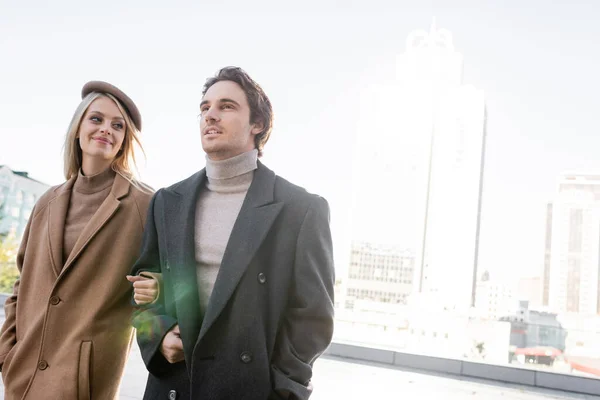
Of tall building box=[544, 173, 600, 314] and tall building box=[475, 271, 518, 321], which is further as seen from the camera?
tall building box=[475, 271, 518, 321]

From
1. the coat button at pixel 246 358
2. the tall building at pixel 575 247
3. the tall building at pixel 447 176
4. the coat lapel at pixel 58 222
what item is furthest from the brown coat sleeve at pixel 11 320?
the tall building at pixel 575 247

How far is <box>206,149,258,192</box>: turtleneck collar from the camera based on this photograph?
1.61 meters

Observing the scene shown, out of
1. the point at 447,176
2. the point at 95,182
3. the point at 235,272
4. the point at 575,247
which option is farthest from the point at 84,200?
the point at 575,247

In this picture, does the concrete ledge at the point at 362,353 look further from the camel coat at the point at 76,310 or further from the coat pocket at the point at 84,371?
the coat pocket at the point at 84,371

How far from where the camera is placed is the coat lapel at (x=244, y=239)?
4.68 feet

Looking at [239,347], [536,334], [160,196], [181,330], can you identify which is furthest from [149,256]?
[536,334]

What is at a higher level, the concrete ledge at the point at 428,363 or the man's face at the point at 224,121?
the man's face at the point at 224,121

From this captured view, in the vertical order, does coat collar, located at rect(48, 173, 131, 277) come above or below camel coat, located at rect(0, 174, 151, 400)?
above

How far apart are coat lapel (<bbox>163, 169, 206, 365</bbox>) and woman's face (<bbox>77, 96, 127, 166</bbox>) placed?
40cm

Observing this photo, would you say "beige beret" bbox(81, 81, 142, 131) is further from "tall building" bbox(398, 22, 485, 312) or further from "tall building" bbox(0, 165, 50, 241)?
"tall building" bbox(398, 22, 485, 312)

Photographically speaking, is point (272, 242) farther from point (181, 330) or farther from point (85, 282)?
point (85, 282)

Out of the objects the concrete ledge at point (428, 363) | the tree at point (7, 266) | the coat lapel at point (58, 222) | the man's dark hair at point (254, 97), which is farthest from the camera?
the tree at point (7, 266)

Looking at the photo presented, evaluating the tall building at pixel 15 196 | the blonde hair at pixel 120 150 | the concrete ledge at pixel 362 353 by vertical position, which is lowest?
the concrete ledge at pixel 362 353

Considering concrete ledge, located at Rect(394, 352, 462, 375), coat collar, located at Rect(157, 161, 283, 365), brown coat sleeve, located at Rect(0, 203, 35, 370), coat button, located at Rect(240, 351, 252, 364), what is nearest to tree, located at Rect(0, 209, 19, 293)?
brown coat sleeve, located at Rect(0, 203, 35, 370)
